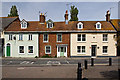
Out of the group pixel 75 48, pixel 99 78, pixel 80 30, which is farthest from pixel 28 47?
pixel 99 78

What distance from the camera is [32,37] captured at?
2566 cm

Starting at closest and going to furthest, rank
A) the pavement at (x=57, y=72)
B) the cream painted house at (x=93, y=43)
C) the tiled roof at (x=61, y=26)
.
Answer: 1. the pavement at (x=57, y=72)
2. the cream painted house at (x=93, y=43)
3. the tiled roof at (x=61, y=26)

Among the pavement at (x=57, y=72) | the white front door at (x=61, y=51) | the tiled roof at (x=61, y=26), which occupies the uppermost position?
the tiled roof at (x=61, y=26)

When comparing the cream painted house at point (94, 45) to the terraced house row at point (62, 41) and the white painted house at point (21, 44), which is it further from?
the white painted house at point (21, 44)

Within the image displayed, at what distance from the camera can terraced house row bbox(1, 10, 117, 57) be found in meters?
25.1

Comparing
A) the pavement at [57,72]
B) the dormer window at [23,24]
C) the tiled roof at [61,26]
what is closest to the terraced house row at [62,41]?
the tiled roof at [61,26]

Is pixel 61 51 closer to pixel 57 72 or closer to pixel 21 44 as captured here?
pixel 21 44

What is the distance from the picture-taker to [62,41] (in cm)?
2556

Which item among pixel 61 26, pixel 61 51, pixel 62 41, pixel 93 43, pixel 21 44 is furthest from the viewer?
pixel 61 26

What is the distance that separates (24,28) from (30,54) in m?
5.76

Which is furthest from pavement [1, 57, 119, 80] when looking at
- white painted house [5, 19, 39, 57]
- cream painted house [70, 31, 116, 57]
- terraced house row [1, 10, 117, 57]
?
white painted house [5, 19, 39, 57]

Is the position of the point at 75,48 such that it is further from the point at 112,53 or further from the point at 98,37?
the point at 112,53

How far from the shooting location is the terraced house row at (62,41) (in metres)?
25.1

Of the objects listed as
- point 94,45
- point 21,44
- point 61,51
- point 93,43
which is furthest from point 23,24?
point 94,45
